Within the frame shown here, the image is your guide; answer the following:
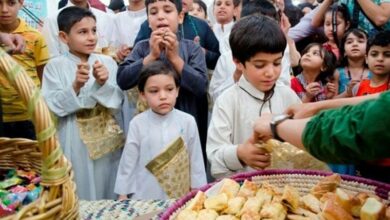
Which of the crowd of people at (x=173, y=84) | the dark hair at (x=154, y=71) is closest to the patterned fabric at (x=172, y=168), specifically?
the crowd of people at (x=173, y=84)

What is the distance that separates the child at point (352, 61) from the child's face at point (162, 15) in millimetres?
981

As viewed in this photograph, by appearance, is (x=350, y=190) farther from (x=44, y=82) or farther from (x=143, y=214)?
(x=44, y=82)

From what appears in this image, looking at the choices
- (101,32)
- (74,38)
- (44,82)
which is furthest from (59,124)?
(101,32)

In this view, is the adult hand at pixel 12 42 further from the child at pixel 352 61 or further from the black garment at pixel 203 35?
the child at pixel 352 61

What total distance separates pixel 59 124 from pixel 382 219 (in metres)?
1.46

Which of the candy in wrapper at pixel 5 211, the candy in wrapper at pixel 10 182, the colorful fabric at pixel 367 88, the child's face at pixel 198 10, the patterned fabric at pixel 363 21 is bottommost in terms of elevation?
the candy in wrapper at pixel 5 211

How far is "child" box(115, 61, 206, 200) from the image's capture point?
1.73m

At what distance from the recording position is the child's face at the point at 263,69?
54.8 inches

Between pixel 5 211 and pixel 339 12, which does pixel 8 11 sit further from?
pixel 339 12

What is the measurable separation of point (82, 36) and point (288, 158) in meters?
1.15

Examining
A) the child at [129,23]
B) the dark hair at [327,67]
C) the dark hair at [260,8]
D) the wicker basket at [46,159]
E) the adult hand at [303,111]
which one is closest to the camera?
the wicker basket at [46,159]

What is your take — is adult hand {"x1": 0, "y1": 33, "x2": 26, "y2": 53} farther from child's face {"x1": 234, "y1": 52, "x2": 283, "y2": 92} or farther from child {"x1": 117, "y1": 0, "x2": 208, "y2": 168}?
child's face {"x1": 234, "y1": 52, "x2": 283, "y2": 92}

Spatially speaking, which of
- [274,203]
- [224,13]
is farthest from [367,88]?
[274,203]

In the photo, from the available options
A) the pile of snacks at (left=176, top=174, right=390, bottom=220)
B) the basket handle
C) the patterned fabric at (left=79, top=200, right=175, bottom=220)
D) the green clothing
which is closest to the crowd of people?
the pile of snacks at (left=176, top=174, right=390, bottom=220)
